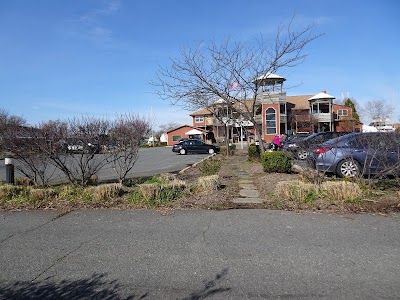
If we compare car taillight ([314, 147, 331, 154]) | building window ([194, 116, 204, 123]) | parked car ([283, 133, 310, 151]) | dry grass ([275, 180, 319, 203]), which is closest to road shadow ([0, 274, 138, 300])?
dry grass ([275, 180, 319, 203])

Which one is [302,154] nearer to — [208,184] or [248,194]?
[248,194]

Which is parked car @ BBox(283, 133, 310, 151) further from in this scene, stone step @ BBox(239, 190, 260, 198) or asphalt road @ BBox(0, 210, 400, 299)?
asphalt road @ BBox(0, 210, 400, 299)

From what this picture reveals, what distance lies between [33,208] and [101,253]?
3082 millimetres

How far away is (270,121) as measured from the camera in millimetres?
44062

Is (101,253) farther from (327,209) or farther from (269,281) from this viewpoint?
(327,209)

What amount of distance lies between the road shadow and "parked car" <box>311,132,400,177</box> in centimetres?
578

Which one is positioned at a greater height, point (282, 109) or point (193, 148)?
point (282, 109)

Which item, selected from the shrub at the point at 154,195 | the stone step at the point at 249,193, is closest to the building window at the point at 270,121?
the stone step at the point at 249,193

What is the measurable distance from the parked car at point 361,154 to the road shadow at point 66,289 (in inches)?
228

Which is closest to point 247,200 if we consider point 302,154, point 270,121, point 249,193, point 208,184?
point 249,193

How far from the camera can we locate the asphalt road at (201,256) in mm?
3086

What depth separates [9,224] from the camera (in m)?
5.35

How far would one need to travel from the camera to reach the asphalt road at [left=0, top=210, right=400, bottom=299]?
309 cm

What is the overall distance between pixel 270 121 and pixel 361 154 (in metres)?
36.7
